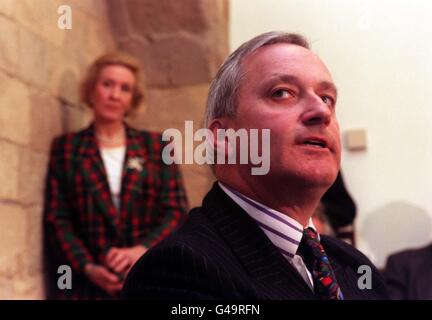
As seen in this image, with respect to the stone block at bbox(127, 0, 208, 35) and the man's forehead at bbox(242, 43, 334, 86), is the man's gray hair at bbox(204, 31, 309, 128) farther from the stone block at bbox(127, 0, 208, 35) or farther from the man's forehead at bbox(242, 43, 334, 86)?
the stone block at bbox(127, 0, 208, 35)

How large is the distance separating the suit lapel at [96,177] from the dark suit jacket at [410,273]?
1.24 meters

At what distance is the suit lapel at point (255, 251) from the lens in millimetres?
988

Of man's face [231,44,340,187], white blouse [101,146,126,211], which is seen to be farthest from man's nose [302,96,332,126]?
white blouse [101,146,126,211]

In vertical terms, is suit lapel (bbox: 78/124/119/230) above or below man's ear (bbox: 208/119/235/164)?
above

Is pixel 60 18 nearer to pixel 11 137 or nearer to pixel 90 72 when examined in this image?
pixel 90 72

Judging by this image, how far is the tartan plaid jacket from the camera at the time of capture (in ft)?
7.75

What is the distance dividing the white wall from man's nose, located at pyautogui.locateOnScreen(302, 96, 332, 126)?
1.65ft

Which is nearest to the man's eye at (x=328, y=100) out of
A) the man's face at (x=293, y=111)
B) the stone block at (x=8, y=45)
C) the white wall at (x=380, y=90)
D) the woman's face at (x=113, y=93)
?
the man's face at (x=293, y=111)

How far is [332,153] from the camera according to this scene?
3.62 feet

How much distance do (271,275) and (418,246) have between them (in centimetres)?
202

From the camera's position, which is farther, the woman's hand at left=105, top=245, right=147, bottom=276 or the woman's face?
the woman's face
